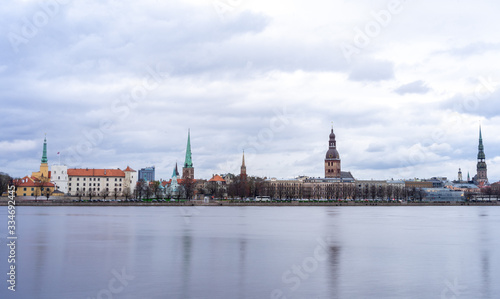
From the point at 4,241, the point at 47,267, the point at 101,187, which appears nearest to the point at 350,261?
the point at 47,267

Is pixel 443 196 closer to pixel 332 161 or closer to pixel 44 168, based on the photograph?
pixel 332 161

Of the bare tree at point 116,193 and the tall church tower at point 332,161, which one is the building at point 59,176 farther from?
the tall church tower at point 332,161

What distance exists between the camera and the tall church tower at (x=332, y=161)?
177 m

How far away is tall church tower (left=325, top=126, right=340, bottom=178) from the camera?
177m

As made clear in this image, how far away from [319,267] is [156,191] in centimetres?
9220

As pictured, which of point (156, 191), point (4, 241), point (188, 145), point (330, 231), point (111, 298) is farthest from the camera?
point (188, 145)

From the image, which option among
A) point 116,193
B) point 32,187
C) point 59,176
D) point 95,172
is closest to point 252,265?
point 32,187

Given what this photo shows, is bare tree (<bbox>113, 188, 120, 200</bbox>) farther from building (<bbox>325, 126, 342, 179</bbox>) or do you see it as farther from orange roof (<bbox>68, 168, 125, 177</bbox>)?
building (<bbox>325, 126, 342, 179</bbox>)

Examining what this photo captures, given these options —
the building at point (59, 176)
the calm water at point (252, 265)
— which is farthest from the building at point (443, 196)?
the calm water at point (252, 265)

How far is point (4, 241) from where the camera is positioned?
30.7 metres

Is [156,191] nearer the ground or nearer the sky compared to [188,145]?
nearer the ground

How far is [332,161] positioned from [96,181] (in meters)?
86.2

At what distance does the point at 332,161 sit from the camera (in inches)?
7003

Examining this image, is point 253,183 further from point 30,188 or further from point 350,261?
point 350,261
